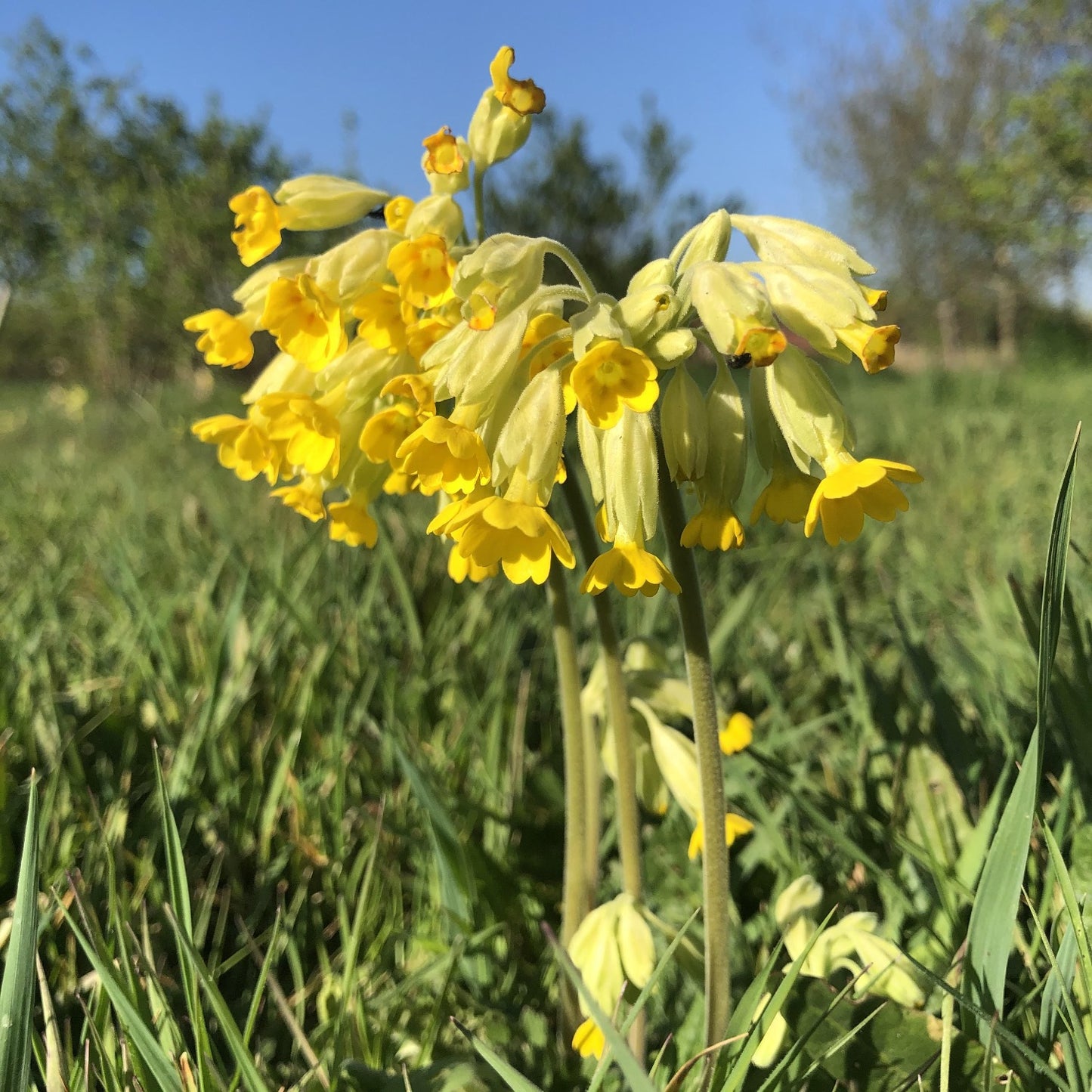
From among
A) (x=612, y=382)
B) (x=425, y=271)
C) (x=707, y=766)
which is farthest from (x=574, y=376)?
(x=707, y=766)

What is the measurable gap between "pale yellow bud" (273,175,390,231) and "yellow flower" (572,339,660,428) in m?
0.65

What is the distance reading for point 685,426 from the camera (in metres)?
0.95

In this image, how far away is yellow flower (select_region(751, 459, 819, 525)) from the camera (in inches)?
40.7

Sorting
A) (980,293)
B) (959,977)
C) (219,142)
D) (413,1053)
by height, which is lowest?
(413,1053)

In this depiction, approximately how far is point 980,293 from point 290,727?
28.7m

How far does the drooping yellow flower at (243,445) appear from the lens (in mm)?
1228

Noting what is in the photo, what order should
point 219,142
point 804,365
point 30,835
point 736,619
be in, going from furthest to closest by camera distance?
point 219,142, point 736,619, point 804,365, point 30,835

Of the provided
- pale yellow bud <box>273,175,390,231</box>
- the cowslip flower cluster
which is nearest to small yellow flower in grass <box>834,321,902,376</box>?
the cowslip flower cluster

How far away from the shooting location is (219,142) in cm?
1686

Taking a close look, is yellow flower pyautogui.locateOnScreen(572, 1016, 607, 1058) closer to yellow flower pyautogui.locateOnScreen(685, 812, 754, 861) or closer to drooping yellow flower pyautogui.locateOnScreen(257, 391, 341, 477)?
yellow flower pyautogui.locateOnScreen(685, 812, 754, 861)

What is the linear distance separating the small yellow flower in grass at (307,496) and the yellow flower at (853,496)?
68 cm

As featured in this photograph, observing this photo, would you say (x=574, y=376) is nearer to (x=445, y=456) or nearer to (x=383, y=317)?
(x=445, y=456)

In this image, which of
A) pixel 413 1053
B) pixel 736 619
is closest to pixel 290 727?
pixel 413 1053

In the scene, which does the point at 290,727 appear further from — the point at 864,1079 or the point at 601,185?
the point at 601,185
